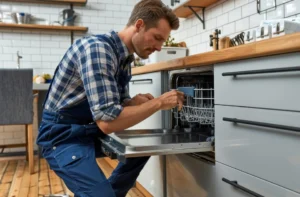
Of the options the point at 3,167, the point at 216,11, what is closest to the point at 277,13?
the point at 216,11

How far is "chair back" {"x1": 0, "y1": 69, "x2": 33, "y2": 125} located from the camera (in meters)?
2.79

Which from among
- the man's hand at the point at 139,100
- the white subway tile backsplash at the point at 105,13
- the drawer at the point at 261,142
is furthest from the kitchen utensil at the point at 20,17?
the drawer at the point at 261,142

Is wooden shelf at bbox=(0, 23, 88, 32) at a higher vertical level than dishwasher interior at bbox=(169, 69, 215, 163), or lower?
higher

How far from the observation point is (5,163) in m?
3.28

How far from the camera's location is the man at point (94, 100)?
3.78 ft

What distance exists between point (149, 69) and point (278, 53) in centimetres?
103

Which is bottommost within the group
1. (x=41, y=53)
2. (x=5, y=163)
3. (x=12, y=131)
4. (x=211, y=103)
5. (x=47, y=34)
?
(x=5, y=163)

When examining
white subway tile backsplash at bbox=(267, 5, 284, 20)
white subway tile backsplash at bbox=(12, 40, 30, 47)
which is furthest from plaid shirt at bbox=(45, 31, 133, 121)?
white subway tile backsplash at bbox=(12, 40, 30, 47)

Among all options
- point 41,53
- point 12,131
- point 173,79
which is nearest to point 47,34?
point 41,53

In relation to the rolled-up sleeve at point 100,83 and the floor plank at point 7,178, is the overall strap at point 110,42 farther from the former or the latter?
the floor plank at point 7,178

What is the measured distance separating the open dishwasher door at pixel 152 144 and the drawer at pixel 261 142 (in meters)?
0.11

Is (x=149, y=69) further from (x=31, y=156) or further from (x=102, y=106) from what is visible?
(x=31, y=156)

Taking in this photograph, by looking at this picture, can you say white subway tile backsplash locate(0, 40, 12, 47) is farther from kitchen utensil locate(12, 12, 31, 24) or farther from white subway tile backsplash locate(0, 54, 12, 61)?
kitchen utensil locate(12, 12, 31, 24)

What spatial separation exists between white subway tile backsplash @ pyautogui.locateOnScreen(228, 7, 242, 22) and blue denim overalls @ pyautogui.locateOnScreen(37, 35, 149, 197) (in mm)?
1267
